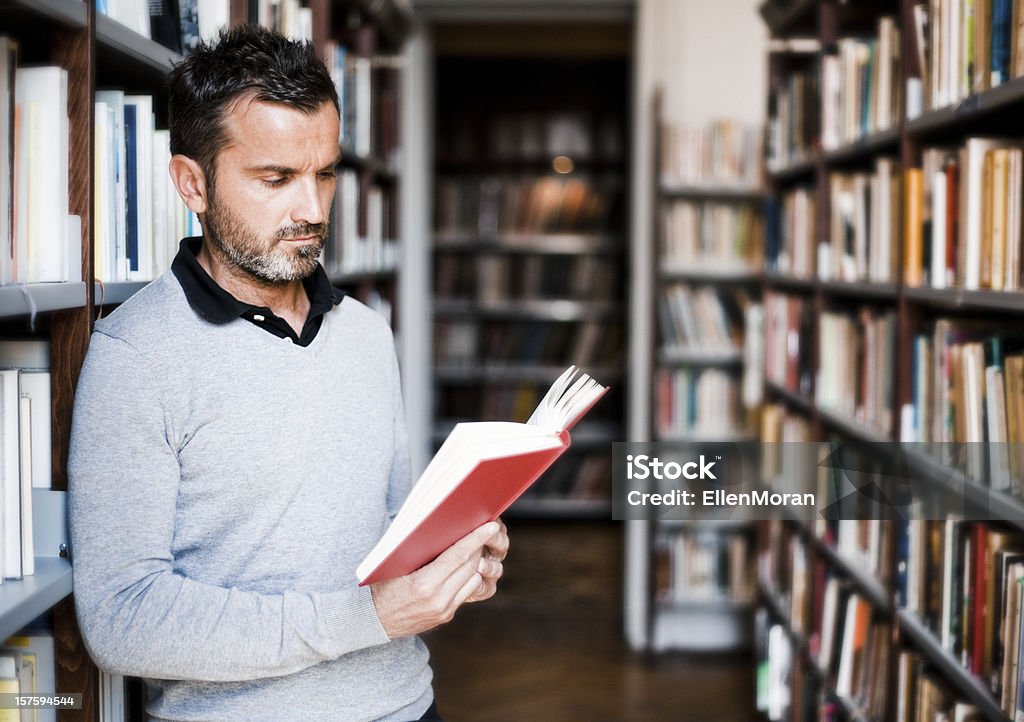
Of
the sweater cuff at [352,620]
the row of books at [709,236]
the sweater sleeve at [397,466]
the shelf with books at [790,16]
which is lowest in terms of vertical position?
the sweater cuff at [352,620]

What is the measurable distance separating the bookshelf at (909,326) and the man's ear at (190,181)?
1.14 metres

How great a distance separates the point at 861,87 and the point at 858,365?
64cm

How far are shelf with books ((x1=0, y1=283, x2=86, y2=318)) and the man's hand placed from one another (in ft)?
1.55

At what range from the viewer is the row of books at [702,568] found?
358 centimetres

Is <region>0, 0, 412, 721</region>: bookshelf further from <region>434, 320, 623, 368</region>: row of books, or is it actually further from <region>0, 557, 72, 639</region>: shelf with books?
<region>434, 320, 623, 368</region>: row of books

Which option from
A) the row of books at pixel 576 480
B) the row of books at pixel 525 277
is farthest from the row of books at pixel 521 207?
the row of books at pixel 576 480

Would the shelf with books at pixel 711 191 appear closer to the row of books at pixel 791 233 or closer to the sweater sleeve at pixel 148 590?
the row of books at pixel 791 233

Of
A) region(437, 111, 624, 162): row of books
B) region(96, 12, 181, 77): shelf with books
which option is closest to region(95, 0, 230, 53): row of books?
region(96, 12, 181, 77): shelf with books

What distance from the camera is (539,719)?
2.97m

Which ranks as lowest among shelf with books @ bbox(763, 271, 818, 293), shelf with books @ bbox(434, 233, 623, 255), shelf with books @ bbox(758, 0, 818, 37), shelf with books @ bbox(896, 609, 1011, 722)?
shelf with books @ bbox(896, 609, 1011, 722)

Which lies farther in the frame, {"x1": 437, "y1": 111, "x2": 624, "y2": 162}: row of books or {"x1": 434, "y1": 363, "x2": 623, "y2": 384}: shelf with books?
{"x1": 437, "y1": 111, "x2": 624, "y2": 162}: row of books

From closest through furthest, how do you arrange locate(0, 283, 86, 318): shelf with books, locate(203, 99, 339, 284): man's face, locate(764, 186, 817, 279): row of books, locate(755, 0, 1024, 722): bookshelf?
locate(0, 283, 86, 318): shelf with books
locate(203, 99, 339, 284): man's face
locate(755, 0, 1024, 722): bookshelf
locate(764, 186, 817, 279): row of books

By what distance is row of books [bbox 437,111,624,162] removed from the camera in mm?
5586

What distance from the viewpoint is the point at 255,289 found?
1.28 metres
